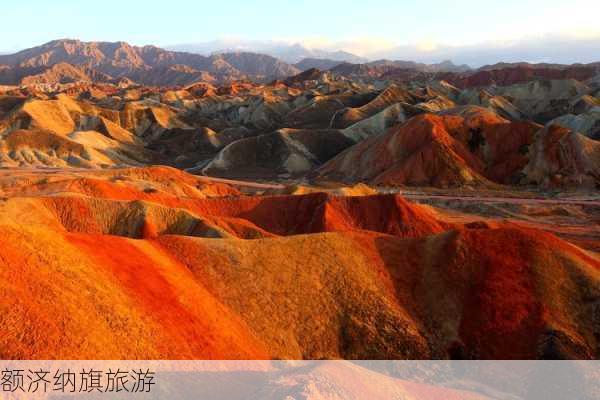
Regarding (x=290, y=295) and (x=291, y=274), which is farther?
(x=291, y=274)

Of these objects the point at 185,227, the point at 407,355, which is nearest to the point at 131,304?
the point at 407,355

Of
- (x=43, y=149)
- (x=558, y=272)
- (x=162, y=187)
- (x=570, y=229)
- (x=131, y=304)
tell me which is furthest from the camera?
(x=43, y=149)

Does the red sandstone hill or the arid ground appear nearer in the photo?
the red sandstone hill

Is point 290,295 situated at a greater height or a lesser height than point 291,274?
lesser

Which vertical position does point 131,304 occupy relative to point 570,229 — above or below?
above

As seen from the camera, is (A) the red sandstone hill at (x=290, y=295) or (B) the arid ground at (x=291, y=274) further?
(B) the arid ground at (x=291, y=274)

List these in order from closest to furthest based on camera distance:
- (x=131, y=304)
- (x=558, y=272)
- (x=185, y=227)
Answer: (x=131, y=304)
(x=558, y=272)
(x=185, y=227)

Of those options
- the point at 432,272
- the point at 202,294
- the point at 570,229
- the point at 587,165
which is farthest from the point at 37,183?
the point at 587,165

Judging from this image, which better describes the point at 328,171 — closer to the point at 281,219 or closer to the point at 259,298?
the point at 281,219

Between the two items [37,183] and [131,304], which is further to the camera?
[37,183]
